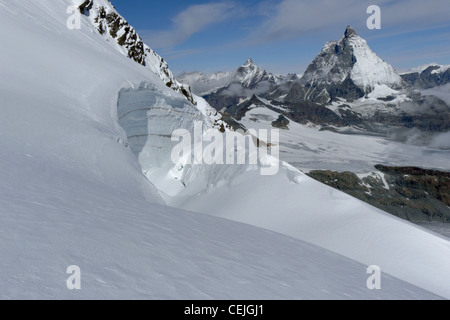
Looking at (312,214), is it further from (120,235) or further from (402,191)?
(402,191)

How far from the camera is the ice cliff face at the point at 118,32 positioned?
5375 centimetres

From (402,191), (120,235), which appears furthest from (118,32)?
(402,191)

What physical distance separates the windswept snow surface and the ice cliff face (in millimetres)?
43867

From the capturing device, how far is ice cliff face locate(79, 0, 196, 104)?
53.8m

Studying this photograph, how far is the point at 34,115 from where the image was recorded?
1042cm

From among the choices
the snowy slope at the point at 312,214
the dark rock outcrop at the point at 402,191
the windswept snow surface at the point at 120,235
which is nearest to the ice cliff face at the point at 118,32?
the snowy slope at the point at 312,214

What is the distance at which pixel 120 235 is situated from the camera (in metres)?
4.89

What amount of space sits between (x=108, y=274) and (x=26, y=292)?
34.0 inches

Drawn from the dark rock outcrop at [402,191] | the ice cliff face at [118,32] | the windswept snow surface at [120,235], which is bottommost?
the windswept snow surface at [120,235]

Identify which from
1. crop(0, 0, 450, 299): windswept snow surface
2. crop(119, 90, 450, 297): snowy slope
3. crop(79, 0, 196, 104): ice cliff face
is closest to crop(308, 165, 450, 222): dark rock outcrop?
crop(79, 0, 196, 104): ice cliff face

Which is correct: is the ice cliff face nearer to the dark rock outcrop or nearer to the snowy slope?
the snowy slope

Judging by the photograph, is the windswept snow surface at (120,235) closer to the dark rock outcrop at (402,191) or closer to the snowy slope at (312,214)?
the snowy slope at (312,214)

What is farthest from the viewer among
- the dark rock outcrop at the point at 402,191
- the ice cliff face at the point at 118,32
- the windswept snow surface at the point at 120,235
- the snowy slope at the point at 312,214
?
the dark rock outcrop at the point at 402,191

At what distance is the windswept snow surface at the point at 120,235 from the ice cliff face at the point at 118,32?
4387 centimetres
